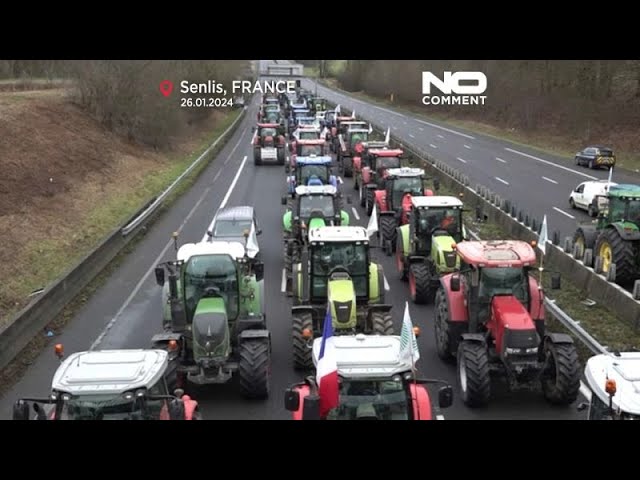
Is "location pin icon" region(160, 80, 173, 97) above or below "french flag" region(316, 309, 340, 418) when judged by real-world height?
above

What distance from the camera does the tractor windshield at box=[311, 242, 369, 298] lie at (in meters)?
14.4

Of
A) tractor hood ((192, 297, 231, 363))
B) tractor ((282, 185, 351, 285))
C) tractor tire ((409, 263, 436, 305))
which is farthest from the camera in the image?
tractor ((282, 185, 351, 285))

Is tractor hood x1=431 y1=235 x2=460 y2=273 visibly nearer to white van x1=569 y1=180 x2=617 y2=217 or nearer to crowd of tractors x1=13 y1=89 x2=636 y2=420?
crowd of tractors x1=13 y1=89 x2=636 y2=420

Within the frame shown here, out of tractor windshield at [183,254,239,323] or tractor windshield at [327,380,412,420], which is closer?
tractor windshield at [327,380,412,420]

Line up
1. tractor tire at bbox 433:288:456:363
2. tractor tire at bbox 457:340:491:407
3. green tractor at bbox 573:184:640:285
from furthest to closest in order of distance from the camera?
green tractor at bbox 573:184:640:285 < tractor tire at bbox 433:288:456:363 < tractor tire at bbox 457:340:491:407

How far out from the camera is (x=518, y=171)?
4222cm

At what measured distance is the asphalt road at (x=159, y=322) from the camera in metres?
12.1

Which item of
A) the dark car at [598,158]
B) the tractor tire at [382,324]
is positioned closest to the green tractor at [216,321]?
the tractor tire at [382,324]

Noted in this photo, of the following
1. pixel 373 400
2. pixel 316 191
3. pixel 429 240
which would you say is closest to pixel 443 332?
pixel 429 240

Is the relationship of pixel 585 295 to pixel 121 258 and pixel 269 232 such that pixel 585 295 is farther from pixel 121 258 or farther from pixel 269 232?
pixel 121 258

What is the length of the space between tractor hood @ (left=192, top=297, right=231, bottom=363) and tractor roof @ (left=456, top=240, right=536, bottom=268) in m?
4.57

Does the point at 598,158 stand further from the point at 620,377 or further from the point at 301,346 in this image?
the point at 620,377

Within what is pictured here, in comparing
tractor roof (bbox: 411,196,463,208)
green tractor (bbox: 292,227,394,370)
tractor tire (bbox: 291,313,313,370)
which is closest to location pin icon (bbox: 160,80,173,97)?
tractor roof (bbox: 411,196,463,208)

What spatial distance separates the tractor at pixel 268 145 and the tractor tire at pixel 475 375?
109ft
